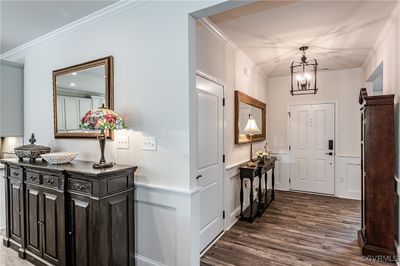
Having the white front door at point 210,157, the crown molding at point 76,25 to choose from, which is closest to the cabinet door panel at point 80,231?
the white front door at point 210,157

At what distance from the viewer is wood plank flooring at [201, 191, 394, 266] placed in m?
2.50

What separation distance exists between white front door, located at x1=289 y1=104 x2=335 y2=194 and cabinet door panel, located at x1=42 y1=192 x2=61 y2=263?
475cm

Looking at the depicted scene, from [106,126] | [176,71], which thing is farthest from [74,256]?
[176,71]

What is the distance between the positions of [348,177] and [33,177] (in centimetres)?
547

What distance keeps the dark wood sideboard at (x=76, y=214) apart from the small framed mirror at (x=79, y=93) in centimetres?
59

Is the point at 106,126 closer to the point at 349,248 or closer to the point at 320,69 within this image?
the point at 349,248

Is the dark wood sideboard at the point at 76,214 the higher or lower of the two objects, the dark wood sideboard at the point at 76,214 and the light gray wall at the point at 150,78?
the lower

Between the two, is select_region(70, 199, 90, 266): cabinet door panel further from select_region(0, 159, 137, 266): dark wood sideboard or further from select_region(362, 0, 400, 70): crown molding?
select_region(362, 0, 400, 70): crown molding

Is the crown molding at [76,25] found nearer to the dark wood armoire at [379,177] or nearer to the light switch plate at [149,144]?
the light switch plate at [149,144]

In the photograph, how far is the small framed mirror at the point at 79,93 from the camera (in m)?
2.42

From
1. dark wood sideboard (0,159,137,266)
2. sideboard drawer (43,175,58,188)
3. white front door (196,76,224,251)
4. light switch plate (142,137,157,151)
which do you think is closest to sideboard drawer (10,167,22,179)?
dark wood sideboard (0,159,137,266)

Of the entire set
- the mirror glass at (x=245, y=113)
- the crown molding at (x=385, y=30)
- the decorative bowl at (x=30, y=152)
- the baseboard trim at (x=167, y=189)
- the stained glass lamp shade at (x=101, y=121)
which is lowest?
the baseboard trim at (x=167, y=189)

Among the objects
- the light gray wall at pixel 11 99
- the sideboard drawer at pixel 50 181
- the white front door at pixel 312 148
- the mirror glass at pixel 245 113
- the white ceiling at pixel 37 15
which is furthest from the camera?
the white front door at pixel 312 148

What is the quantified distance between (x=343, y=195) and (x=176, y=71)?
15.4 feet
